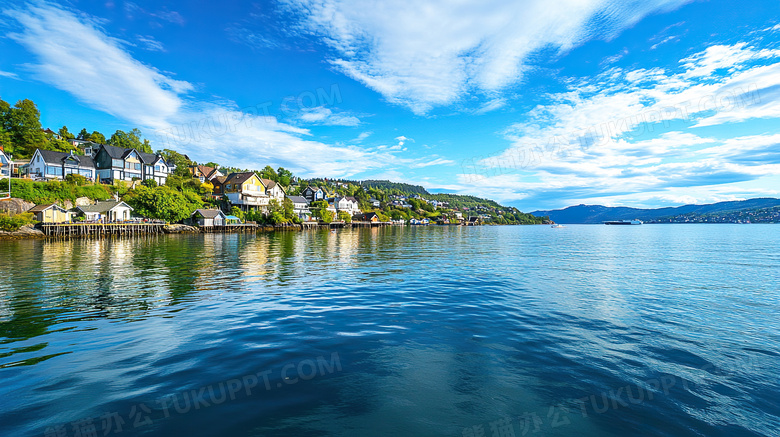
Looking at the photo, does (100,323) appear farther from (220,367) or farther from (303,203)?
(303,203)

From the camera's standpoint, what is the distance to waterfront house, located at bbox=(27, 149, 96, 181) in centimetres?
6444

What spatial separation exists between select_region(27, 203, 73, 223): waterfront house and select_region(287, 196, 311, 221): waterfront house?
5291 centimetres

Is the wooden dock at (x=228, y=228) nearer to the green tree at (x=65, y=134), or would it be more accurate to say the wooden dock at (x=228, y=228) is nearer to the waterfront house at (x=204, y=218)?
the waterfront house at (x=204, y=218)

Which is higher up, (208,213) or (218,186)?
(218,186)

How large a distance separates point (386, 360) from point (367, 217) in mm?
136167

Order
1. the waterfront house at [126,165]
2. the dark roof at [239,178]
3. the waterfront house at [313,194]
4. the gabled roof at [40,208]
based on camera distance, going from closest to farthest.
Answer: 1. the gabled roof at [40,208]
2. the waterfront house at [126,165]
3. the dark roof at [239,178]
4. the waterfront house at [313,194]

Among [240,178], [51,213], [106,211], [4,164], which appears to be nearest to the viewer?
[51,213]

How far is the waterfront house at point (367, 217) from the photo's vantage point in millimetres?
141125

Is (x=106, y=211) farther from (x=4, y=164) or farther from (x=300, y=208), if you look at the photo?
(x=300, y=208)

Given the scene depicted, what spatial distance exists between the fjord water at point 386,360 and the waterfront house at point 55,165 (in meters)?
70.0

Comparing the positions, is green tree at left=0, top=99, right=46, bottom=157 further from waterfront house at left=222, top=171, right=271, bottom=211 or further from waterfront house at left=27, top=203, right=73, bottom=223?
waterfront house at left=222, top=171, right=271, bottom=211

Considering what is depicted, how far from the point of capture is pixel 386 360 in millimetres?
8000

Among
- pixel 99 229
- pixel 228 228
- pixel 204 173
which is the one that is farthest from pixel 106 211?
pixel 204 173

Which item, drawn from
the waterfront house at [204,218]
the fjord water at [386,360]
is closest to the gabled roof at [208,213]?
the waterfront house at [204,218]
